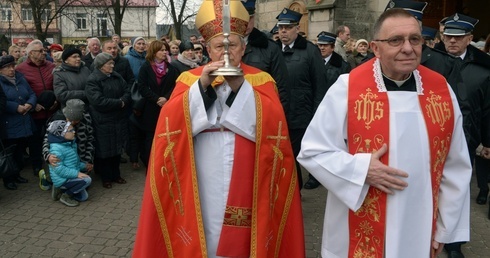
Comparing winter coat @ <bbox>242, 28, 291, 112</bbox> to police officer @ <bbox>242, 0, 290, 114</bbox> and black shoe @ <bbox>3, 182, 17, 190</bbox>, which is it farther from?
black shoe @ <bbox>3, 182, 17, 190</bbox>

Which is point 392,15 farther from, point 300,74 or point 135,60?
point 135,60

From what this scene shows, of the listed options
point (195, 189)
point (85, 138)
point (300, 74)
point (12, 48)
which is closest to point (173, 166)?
point (195, 189)

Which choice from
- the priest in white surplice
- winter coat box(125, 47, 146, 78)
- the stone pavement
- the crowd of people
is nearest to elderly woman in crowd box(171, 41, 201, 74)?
winter coat box(125, 47, 146, 78)

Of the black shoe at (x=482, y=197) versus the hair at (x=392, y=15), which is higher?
the hair at (x=392, y=15)

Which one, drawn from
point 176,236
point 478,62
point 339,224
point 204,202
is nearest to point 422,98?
point 339,224

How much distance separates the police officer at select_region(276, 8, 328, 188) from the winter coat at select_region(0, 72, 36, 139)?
3.85 m

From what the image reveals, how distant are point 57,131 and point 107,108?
80 cm

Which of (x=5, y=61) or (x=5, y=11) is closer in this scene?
(x=5, y=61)

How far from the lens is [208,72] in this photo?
8.75 ft

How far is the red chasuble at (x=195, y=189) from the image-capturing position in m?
2.88

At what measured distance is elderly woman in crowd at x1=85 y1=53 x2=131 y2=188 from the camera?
652cm

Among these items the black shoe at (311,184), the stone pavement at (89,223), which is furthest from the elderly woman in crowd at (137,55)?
the black shoe at (311,184)

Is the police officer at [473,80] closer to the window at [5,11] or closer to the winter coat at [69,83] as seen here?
the winter coat at [69,83]

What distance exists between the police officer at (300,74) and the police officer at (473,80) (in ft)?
5.07
